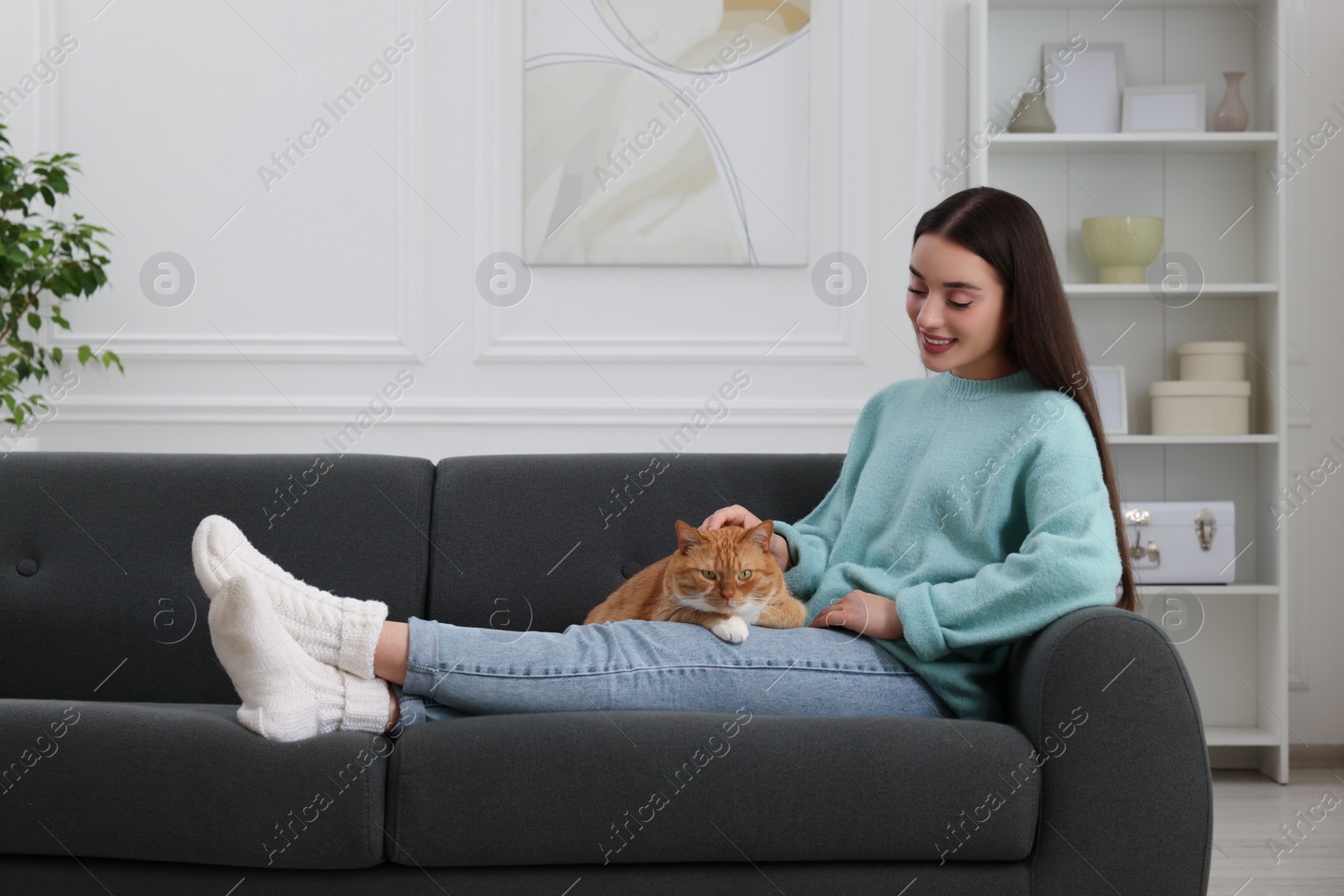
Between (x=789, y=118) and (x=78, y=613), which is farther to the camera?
(x=789, y=118)

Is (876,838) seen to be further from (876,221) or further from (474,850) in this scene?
(876,221)

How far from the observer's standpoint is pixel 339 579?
1.81 m

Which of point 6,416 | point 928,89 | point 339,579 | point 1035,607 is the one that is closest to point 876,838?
point 1035,607

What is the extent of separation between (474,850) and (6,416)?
2083 mm

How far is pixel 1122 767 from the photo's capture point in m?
1.27

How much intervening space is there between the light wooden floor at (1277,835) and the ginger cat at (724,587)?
1.01m

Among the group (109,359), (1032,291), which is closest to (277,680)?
(1032,291)

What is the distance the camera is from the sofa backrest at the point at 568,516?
1.82m

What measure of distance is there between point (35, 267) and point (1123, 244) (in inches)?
104

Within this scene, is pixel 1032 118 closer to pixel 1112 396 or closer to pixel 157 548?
pixel 1112 396

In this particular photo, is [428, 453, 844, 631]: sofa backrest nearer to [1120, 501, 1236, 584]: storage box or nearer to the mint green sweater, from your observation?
the mint green sweater

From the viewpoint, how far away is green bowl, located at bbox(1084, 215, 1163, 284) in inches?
105

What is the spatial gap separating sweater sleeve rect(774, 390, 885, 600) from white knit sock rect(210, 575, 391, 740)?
2.18 ft

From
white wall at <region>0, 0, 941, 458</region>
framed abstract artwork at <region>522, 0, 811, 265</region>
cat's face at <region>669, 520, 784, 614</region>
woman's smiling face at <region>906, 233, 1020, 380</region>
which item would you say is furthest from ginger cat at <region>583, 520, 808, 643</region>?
framed abstract artwork at <region>522, 0, 811, 265</region>
